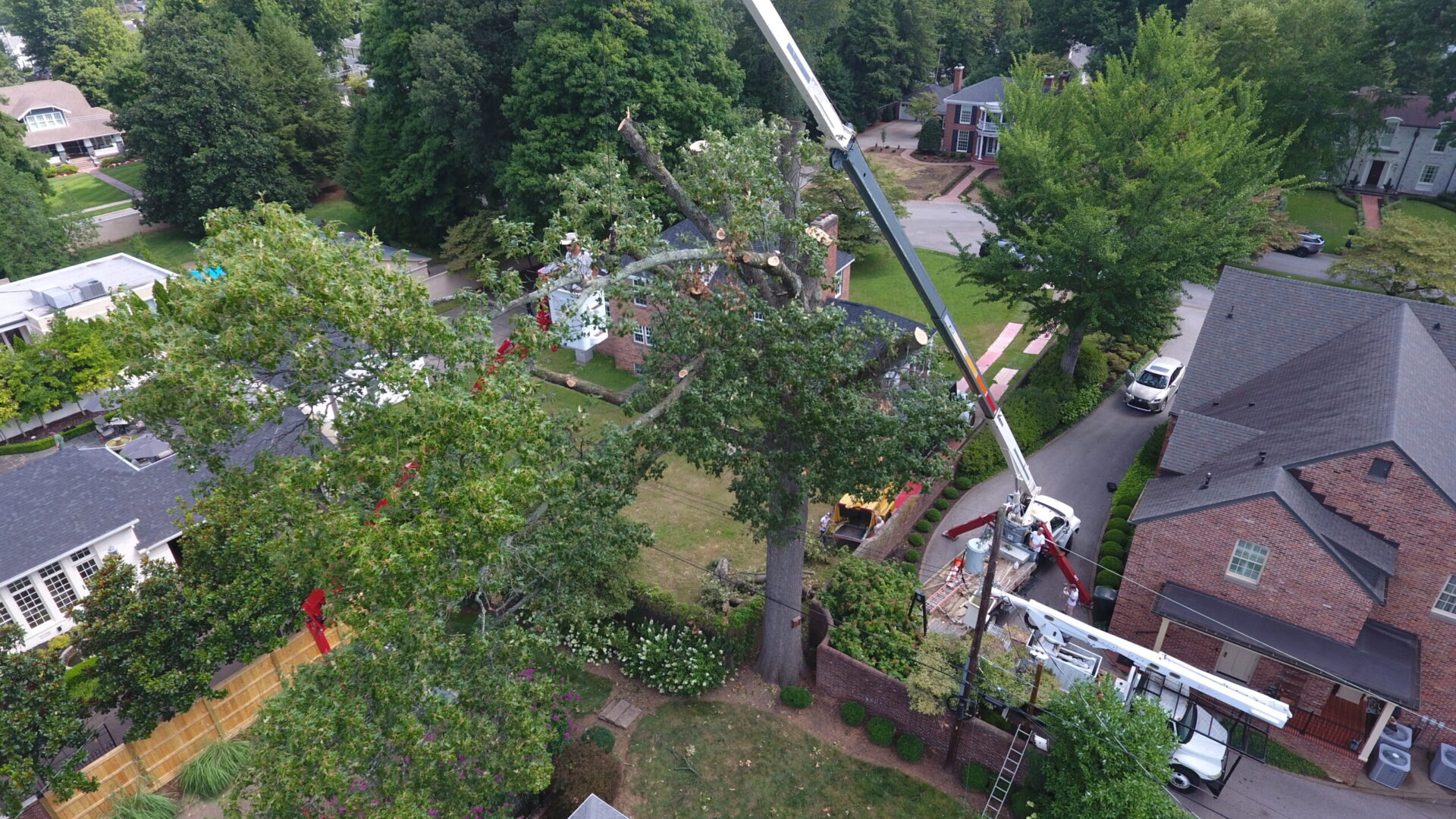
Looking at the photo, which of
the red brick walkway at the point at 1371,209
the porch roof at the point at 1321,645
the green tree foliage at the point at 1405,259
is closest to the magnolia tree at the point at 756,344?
the porch roof at the point at 1321,645

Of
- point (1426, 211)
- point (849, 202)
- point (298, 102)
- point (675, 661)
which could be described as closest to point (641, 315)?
point (849, 202)

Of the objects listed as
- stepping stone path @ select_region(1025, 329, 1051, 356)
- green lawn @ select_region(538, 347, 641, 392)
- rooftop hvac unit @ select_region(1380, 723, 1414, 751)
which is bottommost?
rooftop hvac unit @ select_region(1380, 723, 1414, 751)

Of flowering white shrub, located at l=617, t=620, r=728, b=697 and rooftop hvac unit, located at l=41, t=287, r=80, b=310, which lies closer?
flowering white shrub, located at l=617, t=620, r=728, b=697

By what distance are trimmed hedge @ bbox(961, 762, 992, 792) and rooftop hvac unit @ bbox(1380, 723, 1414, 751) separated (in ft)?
31.9

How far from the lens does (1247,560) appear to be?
20.4 meters

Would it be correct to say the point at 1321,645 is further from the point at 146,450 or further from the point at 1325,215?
the point at 1325,215

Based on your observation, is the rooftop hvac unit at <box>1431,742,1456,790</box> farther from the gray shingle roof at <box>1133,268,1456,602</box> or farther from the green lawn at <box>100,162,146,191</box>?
the green lawn at <box>100,162,146,191</box>

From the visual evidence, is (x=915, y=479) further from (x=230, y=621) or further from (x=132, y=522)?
(x=132, y=522)

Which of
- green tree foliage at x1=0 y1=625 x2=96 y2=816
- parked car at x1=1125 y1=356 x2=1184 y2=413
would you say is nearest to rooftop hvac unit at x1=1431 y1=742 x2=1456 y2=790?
parked car at x1=1125 y1=356 x2=1184 y2=413

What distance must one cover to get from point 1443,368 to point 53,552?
137 feet

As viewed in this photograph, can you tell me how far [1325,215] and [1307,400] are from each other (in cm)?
4083

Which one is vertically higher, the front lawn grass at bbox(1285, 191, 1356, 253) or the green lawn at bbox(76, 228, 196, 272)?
the front lawn grass at bbox(1285, 191, 1356, 253)

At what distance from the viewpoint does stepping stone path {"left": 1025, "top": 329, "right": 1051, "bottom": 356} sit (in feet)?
128

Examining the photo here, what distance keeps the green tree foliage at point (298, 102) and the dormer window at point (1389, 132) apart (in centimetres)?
7352
